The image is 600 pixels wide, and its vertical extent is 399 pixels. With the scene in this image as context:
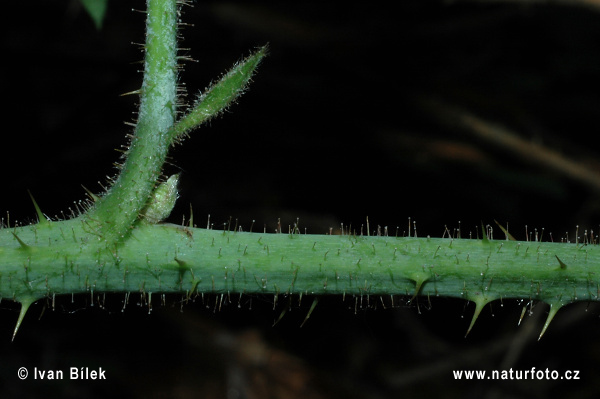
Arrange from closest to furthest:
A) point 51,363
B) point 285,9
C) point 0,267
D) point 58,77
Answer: point 0,267
point 51,363
point 58,77
point 285,9

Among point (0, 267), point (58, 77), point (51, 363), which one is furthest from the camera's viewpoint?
point (58, 77)

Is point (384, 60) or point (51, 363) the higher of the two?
point (384, 60)

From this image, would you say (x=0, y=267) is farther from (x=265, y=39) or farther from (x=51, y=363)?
(x=265, y=39)

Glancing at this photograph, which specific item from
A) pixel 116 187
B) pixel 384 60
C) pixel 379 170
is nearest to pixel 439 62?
pixel 384 60

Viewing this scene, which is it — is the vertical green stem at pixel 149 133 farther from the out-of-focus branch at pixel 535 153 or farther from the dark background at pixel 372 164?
the out-of-focus branch at pixel 535 153

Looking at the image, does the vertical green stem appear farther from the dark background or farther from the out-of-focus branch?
the out-of-focus branch

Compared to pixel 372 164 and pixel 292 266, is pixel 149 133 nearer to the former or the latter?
pixel 292 266

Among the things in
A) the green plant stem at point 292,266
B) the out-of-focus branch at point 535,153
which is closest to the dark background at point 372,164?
the out-of-focus branch at point 535,153
